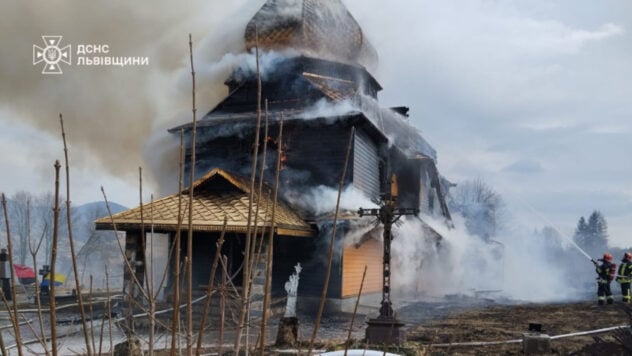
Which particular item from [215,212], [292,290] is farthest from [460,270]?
[215,212]

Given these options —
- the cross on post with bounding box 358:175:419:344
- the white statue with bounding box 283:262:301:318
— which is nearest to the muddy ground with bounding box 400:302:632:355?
the cross on post with bounding box 358:175:419:344

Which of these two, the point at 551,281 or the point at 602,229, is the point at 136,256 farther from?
the point at 602,229

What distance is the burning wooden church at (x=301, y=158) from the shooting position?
14570 mm

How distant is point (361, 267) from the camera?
17219mm

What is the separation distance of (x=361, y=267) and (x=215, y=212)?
5812 millimetres

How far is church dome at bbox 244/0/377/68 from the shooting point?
18703 millimetres

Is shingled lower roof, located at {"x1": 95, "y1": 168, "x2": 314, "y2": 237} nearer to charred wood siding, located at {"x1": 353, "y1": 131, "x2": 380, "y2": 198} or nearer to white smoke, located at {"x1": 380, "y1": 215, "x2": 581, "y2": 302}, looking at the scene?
charred wood siding, located at {"x1": 353, "y1": 131, "x2": 380, "y2": 198}

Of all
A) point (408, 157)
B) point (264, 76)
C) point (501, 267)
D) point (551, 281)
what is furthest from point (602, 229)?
point (264, 76)

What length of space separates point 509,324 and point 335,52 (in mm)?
11619

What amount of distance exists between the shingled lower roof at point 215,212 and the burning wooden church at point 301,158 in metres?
0.04

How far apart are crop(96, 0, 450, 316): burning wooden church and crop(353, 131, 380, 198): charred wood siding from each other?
37 millimetres

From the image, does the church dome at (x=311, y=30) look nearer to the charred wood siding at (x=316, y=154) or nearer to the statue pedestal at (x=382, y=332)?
the charred wood siding at (x=316, y=154)

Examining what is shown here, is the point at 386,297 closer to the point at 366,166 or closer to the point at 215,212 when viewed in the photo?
the point at 215,212

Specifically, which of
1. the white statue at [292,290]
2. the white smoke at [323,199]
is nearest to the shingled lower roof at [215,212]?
the white smoke at [323,199]
